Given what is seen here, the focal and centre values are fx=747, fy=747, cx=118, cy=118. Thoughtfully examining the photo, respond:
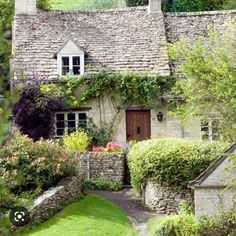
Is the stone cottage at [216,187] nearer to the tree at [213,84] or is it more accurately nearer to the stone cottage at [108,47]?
the tree at [213,84]

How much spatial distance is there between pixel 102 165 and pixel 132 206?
3.52 meters

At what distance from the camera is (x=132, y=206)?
82.3ft

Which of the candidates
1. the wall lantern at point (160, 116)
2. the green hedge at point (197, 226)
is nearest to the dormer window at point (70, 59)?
the wall lantern at point (160, 116)

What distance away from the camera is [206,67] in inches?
987

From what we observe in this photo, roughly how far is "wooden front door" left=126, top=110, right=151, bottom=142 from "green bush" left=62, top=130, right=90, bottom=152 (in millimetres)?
2754

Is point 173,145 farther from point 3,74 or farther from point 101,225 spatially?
point 3,74

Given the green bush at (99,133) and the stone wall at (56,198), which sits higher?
the green bush at (99,133)

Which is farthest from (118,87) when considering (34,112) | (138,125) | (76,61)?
(34,112)

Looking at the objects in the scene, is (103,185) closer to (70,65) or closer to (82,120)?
(82,120)

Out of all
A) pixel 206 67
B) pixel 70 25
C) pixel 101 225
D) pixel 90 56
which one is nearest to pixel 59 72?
pixel 90 56

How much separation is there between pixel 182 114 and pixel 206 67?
94.8 inches

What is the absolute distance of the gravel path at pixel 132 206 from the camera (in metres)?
22.8

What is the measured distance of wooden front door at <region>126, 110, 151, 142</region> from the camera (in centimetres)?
3266

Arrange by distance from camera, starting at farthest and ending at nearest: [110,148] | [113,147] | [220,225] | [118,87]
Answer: [118,87]
[113,147]
[110,148]
[220,225]
